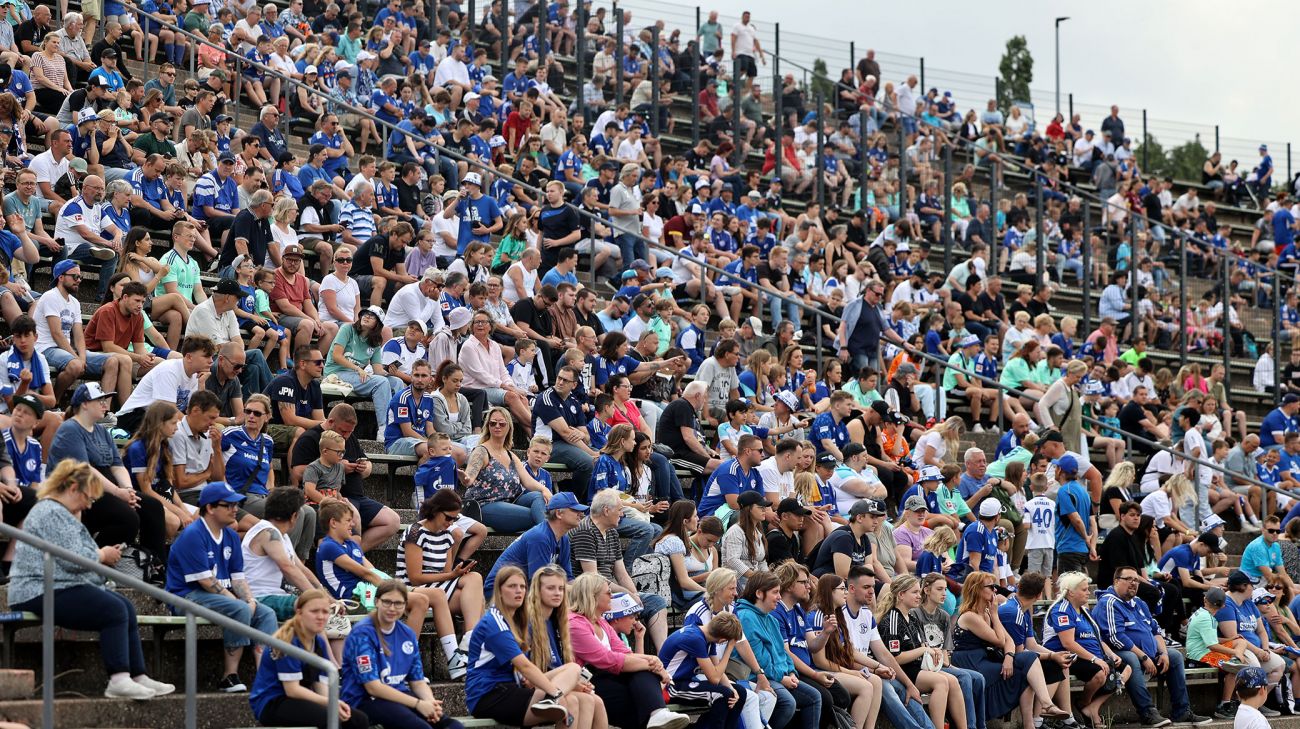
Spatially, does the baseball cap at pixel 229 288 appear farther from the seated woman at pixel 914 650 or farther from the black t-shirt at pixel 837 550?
the seated woman at pixel 914 650

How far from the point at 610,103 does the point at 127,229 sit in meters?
11.4

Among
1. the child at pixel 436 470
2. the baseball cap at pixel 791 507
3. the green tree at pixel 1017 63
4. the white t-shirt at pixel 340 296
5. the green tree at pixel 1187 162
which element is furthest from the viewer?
the green tree at pixel 1017 63

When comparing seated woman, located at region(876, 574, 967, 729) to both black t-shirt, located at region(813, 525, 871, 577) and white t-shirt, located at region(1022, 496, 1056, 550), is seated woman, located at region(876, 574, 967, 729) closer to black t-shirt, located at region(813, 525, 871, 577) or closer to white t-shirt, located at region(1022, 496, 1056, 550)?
black t-shirt, located at region(813, 525, 871, 577)

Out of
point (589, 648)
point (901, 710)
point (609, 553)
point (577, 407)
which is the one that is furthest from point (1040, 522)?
point (589, 648)

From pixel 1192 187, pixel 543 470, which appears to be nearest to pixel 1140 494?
pixel 543 470

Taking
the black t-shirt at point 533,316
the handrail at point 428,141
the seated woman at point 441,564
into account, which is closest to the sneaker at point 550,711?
the seated woman at point 441,564

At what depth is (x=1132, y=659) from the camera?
13.6m

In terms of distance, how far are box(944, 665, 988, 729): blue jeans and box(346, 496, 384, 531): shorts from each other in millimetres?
4072

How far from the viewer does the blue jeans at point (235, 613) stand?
29.8ft

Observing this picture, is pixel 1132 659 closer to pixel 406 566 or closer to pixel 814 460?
A: pixel 814 460

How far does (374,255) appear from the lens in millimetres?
15414

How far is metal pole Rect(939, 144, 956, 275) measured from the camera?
23.2 metres

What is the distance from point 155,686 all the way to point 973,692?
604 centimetres

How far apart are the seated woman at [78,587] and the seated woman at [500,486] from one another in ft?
11.1
